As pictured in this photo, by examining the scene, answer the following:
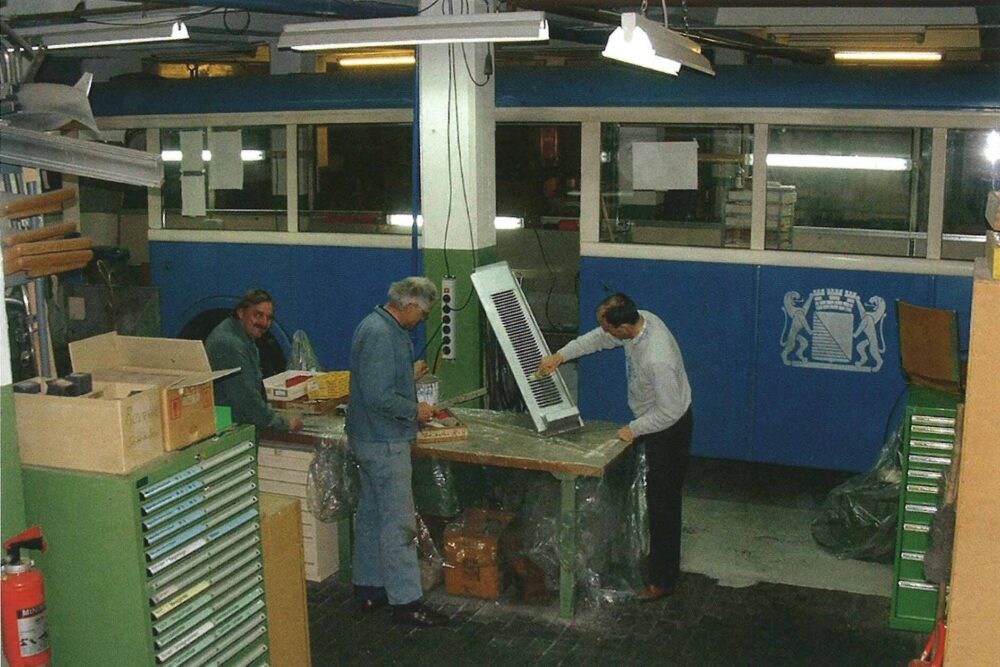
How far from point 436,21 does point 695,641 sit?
3.28 m

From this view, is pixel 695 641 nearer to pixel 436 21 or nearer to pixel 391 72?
pixel 436 21

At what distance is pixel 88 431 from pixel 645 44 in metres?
2.76

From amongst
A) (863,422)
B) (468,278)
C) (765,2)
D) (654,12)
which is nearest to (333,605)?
(468,278)

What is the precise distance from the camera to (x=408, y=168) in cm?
823

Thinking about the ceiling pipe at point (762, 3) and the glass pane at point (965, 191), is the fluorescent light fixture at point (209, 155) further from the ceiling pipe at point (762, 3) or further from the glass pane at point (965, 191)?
the glass pane at point (965, 191)

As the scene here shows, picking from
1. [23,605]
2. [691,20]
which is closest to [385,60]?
[691,20]

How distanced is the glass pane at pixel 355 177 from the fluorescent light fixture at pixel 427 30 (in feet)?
8.22

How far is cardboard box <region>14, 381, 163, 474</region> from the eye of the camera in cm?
361

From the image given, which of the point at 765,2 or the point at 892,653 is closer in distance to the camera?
the point at 892,653

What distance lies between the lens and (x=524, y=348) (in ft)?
21.1

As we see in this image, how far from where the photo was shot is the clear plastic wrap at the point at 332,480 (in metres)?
6.04

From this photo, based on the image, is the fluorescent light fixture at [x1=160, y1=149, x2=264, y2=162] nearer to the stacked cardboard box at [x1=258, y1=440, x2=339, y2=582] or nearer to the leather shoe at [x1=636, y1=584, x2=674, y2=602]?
the stacked cardboard box at [x1=258, y1=440, x2=339, y2=582]

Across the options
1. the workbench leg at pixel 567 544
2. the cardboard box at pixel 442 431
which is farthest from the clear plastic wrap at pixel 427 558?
the workbench leg at pixel 567 544

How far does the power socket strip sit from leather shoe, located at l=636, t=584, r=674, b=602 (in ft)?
7.75
